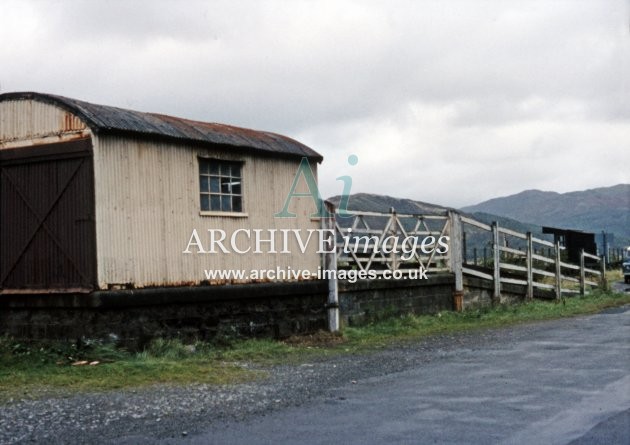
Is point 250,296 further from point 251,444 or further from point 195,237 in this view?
point 251,444

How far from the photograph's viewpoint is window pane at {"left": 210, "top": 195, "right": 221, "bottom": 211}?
540 inches

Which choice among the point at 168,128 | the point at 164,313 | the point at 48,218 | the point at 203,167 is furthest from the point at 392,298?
the point at 48,218

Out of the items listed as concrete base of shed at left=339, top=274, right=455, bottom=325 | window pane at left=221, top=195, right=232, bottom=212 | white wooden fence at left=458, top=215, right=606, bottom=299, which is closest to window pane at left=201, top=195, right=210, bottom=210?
window pane at left=221, top=195, right=232, bottom=212

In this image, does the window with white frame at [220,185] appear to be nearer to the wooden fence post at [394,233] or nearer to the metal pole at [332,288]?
the metal pole at [332,288]

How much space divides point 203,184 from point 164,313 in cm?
243

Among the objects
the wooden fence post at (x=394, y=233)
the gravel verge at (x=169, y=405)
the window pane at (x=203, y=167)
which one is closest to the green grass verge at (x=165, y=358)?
the gravel verge at (x=169, y=405)

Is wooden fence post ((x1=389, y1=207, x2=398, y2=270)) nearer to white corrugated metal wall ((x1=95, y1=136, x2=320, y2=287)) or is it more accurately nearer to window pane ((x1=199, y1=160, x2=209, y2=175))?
white corrugated metal wall ((x1=95, y1=136, x2=320, y2=287))

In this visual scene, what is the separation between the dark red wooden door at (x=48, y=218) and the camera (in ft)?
38.8

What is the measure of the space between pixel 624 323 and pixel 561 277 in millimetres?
7786

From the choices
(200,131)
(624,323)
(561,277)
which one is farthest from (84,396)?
(561,277)

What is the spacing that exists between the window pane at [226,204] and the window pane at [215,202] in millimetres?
87

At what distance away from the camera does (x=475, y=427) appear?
6691mm

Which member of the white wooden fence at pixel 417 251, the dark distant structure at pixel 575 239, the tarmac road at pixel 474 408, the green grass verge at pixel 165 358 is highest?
the dark distant structure at pixel 575 239

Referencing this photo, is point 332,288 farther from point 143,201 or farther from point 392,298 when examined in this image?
point 143,201
